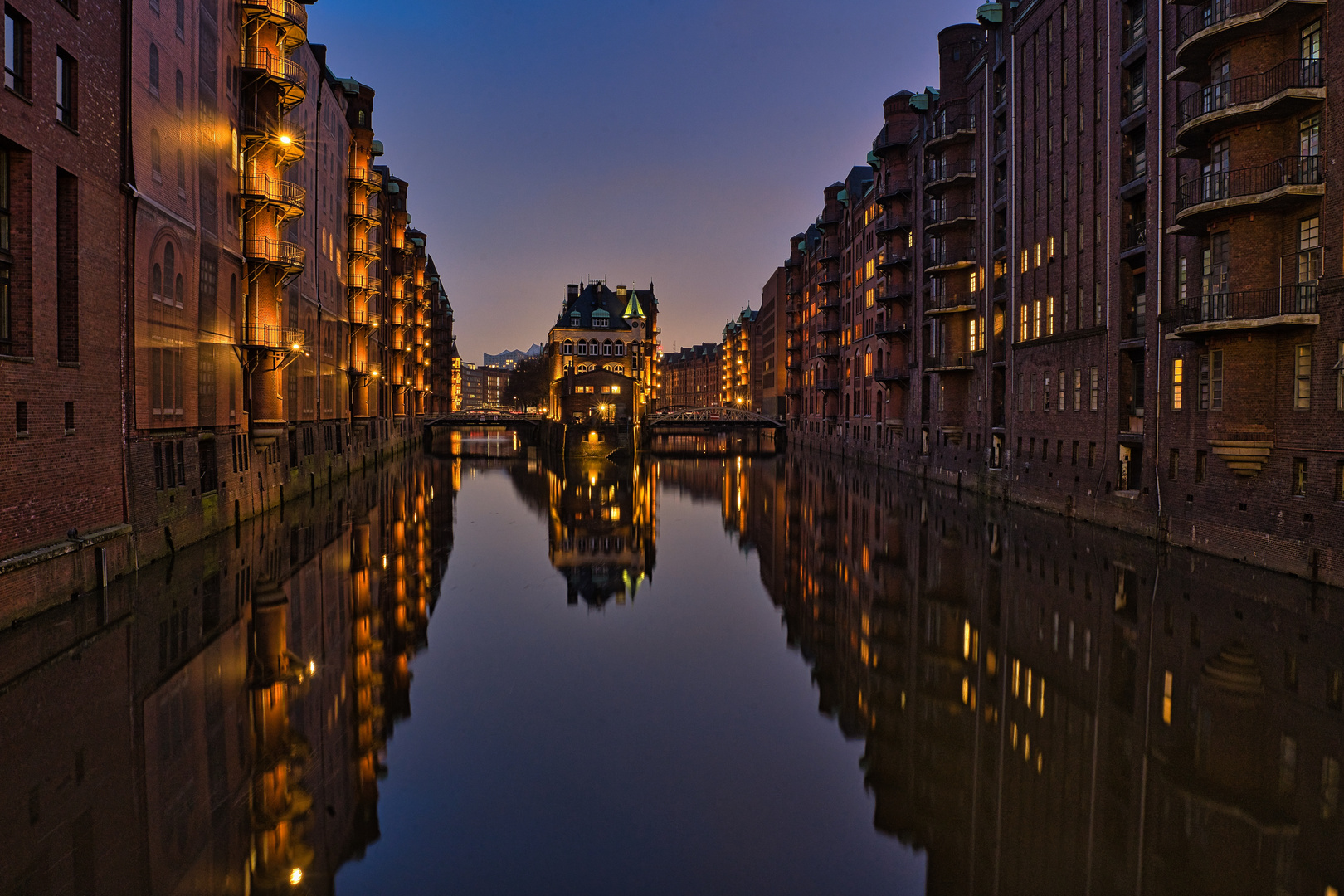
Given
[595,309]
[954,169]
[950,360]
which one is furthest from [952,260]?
[595,309]

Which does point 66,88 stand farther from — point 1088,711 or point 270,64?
point 1088,711

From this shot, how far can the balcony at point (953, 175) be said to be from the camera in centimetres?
4875

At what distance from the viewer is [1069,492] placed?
117ft

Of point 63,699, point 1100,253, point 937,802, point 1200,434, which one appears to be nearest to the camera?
point 937,802

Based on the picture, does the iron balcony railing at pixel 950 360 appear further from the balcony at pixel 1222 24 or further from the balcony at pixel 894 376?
the balcony at pixel 1222 24

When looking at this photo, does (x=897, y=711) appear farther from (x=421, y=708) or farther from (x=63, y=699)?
(x=63, y=699)

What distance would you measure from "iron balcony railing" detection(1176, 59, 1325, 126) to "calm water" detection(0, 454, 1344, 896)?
1222 centimetres

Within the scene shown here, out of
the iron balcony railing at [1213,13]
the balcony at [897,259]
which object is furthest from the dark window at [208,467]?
the balcony at [897,259]

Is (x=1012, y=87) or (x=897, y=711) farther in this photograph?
(x=1012, y=87)

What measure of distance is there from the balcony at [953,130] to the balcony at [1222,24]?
2177cm

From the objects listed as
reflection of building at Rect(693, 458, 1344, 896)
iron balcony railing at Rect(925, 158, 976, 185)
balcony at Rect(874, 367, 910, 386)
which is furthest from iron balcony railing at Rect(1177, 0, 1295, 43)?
balcony at Rect(874, 367, 910, 386)

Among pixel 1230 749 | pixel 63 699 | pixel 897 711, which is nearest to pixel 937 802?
pixel 897 711

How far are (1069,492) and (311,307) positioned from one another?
3927cm

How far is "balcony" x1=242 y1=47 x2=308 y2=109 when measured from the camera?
114 ft
